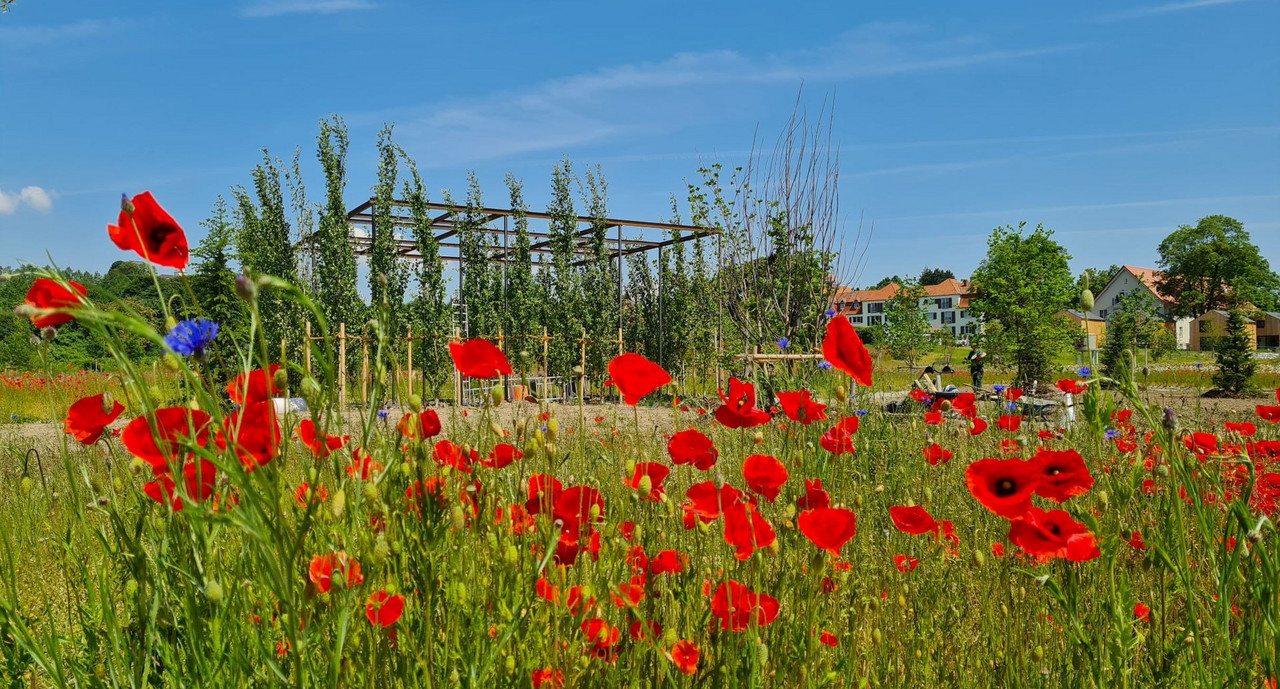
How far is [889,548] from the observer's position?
2.20 meters

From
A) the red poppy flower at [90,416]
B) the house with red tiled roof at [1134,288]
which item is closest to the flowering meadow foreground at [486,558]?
the red poppy flower at [90,416]

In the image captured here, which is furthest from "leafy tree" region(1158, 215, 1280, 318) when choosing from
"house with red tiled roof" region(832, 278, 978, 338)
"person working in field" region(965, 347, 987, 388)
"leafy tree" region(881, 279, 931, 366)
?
"person working in field" region(965, 347, 987, 388)

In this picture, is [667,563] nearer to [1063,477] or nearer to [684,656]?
[684,656]

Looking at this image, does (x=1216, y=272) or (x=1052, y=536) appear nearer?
(x=1052, y=536)

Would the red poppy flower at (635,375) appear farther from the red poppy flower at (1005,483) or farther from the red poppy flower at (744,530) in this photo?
the red poppy flower at (1005,483)

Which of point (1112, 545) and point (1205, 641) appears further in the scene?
point (1205, 641)

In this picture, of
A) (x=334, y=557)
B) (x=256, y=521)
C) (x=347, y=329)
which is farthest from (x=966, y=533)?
(x=347, y=329)

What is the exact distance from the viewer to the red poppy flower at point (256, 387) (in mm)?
862

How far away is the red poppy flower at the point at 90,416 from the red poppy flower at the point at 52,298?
0.68 ft

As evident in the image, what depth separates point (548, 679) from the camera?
108 centimetres

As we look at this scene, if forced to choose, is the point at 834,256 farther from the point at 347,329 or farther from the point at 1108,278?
the point at 1108,278

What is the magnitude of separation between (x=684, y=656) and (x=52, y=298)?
847 mm

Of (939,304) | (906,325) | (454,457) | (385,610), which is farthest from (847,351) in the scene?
(939,304)

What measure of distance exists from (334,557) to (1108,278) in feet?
258
